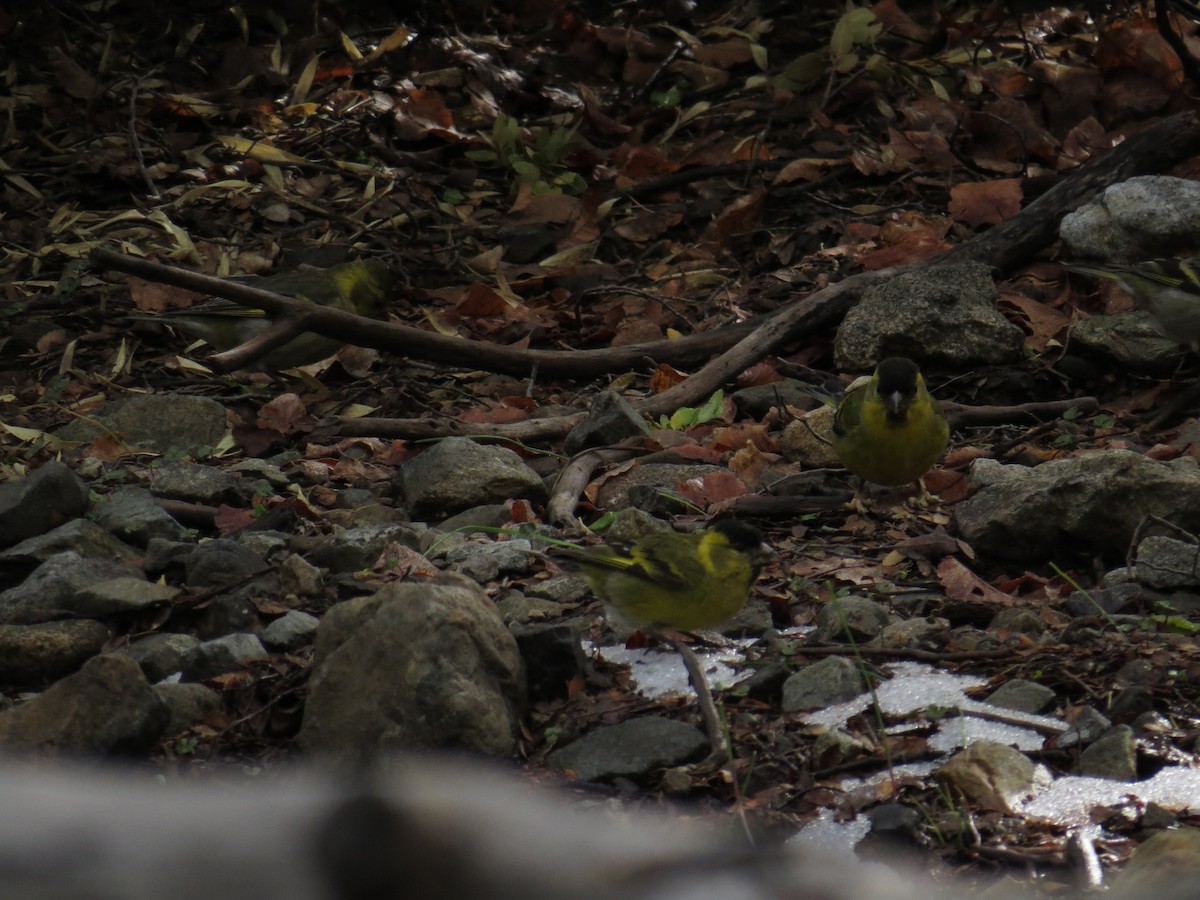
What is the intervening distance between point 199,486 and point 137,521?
0.51 m

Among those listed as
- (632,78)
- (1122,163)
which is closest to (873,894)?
(1122,163)

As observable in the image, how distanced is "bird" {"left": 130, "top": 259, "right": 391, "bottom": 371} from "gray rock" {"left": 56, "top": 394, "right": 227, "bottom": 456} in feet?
2.72

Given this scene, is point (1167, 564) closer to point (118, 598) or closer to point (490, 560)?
point (490, 560)

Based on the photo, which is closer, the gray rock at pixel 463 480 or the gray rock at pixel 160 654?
the gray rock at pixel 160 654

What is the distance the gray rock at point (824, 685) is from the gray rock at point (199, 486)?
2986 millimetres

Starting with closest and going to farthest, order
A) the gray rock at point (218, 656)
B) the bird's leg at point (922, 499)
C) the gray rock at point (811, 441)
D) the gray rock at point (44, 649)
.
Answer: the gray rock at point (218, 656)
the gray rock at point (44, 649)
the bird's leg at point (922, 499)
the gray rock at point (811, 441)

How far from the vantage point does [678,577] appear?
159 inches

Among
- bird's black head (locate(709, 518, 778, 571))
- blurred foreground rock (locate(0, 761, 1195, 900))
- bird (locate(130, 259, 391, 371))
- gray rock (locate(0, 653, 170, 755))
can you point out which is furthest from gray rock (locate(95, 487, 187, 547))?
blurred foreground rock (locate(0, 761, 1195, 900))

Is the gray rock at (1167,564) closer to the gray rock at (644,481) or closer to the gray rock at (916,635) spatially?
the gray rock at (916,635)

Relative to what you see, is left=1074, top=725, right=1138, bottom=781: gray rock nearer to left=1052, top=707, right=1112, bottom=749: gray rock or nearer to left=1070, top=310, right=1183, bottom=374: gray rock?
left=1052, top=707, right=1112, bottom=749: gray rock

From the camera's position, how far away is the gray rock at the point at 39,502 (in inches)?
211

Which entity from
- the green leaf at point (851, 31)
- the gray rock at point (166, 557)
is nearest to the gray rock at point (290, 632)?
the gray rock at point (166, 557)

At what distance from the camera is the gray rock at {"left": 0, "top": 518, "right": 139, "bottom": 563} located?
5129 millimetres

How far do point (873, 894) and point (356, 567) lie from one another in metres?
4.32
